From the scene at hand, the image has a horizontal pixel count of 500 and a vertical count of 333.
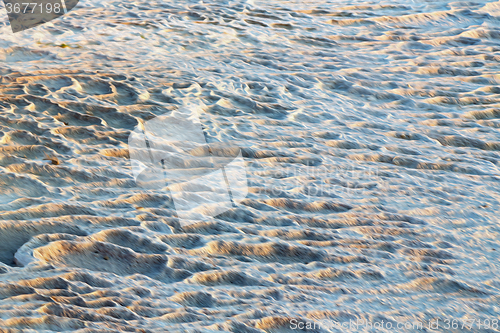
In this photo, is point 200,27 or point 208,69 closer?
point 208,69

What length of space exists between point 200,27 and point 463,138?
275 centimetres

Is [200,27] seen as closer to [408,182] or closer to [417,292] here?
[408,182]

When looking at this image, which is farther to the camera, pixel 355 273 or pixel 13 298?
pixel 355 273

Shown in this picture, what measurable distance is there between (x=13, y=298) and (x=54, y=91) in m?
2.24

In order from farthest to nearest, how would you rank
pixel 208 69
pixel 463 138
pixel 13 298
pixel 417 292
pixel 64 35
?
pixel 64 35, pixel 208 69, pixel 463 138, pixel 417 292, pixel 13 298

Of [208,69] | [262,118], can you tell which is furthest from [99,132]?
[208,69]

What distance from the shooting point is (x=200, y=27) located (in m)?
5.45

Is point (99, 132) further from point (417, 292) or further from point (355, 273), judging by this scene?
point (417, 292)

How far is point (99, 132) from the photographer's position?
3533mm

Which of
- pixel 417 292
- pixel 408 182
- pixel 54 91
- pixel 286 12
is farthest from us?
pixel 286 12

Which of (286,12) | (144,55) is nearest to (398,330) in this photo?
(144,55)

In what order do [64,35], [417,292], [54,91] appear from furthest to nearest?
[64,35], [54,91], [417,292]

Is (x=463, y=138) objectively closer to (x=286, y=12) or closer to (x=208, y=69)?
(x=208, y=69)

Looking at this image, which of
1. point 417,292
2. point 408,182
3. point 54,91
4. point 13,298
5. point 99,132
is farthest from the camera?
point 54,91
